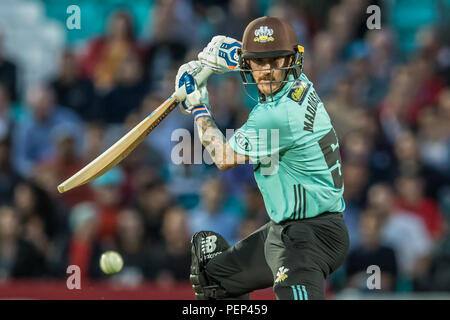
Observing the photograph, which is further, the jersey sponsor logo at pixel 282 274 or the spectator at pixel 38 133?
the spectator at pixel 38 133

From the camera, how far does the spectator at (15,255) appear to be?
29.7ft

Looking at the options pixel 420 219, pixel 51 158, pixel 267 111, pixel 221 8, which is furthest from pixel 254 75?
pixel 221 8

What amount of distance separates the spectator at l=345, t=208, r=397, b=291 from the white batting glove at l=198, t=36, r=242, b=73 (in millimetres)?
3631

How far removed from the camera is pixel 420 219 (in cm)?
946

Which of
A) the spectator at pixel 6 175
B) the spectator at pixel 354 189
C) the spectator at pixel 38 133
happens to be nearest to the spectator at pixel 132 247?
the spectator at pixel 6 175

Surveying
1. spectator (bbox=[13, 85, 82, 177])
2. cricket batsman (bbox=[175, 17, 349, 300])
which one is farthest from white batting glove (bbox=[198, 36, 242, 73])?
spectator (bbox=[13, 85, 82, 177])

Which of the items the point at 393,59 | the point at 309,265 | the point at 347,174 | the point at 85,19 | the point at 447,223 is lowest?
the point at 309,265

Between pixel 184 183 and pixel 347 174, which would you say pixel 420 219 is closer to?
pixel 347 174

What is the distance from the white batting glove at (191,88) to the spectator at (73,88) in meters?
4.79

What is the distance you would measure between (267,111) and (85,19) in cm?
681

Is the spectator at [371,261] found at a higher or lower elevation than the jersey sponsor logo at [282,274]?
higher

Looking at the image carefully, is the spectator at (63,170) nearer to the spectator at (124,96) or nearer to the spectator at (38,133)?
the spectator at (38,133)

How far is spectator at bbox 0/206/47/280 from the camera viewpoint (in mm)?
9062

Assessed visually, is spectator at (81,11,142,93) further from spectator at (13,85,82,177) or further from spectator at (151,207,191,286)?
spectator at (151,207,191,286)
